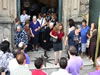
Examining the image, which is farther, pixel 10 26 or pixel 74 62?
pixel 10 26

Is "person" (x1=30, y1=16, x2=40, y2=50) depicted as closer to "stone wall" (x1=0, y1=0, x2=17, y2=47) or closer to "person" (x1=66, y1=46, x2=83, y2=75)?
"stone wall" (x1=0, y1=0, x2=17, y2=47)

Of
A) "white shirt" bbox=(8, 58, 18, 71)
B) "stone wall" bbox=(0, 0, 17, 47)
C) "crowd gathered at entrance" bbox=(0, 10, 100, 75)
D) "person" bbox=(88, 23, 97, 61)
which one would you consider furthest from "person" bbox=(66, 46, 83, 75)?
"stone wall" bbox=(0, 0, 17, 47)

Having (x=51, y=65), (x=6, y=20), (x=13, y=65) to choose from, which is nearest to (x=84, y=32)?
(x=51, y=65)

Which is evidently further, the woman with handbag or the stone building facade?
the stone building facade

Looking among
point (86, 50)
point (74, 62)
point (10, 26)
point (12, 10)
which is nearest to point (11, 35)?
point (10, 26)

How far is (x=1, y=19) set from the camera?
9.58m

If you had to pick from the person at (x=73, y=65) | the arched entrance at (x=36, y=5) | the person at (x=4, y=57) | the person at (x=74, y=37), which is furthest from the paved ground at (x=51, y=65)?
the arched entrance at (x=36, y=5)

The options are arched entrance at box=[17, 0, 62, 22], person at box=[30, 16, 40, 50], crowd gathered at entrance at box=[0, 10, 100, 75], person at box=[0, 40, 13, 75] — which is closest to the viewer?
person at box=[0, 40, 13, 75]

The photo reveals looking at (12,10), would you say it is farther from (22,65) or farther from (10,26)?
(22,65)

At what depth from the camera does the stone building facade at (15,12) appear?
9641mm

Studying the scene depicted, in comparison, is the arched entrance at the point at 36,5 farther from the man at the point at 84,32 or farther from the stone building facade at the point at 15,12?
the man at the point at 84,32

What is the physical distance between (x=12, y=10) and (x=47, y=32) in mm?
1608

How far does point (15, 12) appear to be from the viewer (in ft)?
32.9

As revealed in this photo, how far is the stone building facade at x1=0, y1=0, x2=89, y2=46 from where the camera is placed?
31.6 ft
